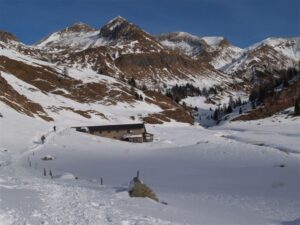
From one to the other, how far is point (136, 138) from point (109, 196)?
8887cm

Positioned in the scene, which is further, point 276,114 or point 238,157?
point 276,114

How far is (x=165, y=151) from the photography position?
77125mm

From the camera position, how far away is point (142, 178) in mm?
47219

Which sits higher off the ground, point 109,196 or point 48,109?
point 48,109

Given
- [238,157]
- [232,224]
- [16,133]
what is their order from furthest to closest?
[16,133], [238,157], [232,224]

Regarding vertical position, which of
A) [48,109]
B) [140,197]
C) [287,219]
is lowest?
[287,219]

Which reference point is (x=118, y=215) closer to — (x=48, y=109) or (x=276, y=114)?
(x=48, y=109)

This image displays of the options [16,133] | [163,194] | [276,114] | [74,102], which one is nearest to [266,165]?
[163,194]

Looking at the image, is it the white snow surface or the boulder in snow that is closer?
the white snow surface

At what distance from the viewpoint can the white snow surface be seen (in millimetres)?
22312

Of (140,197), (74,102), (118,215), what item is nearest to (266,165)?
(140,197)

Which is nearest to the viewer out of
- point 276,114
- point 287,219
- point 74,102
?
point 287,219

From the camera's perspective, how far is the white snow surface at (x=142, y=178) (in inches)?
878

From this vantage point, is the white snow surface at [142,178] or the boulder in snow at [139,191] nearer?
the white snow surface at [142,178]
